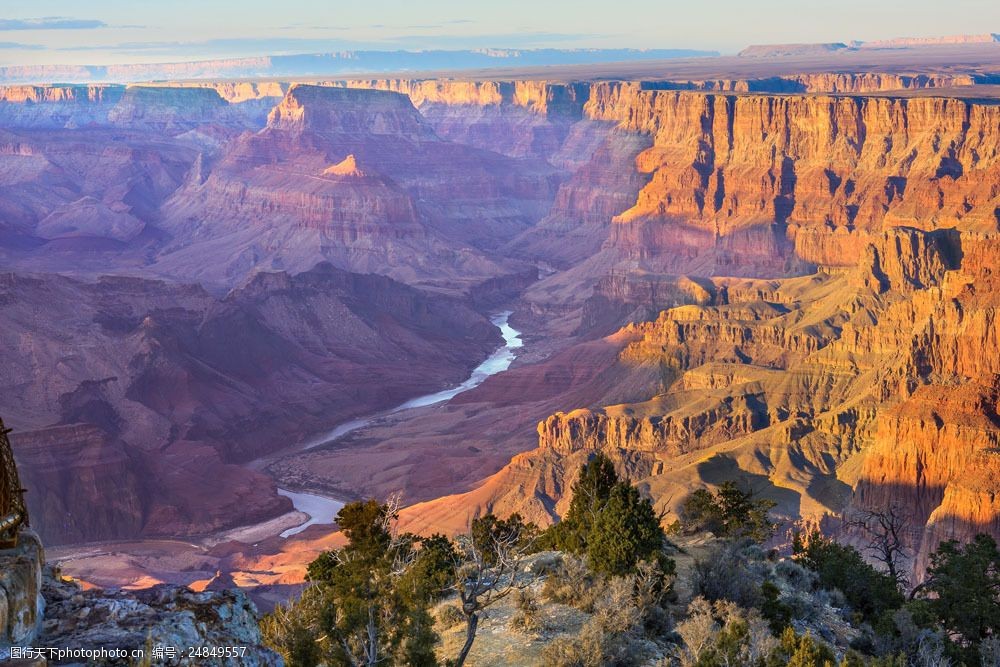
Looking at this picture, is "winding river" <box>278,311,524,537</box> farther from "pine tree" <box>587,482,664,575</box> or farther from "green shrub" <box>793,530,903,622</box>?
"pine tree" <box>587,482,664,575</box>

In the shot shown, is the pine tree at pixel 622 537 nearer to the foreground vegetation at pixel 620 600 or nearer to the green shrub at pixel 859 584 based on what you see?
the foreground vegetation at pixel 620 600

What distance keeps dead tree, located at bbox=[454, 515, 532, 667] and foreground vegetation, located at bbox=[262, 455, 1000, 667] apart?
0.09 metres

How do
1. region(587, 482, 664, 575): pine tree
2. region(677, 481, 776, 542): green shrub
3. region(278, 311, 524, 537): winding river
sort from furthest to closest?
1. region(278, 311, 524, 537): winding river
2. region(677, 481, 776, 542): green shrub
3. region(587, 482, 664, 575): pine tree

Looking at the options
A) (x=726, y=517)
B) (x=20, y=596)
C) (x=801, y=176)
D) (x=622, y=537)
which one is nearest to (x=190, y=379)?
(x=726, y=517)

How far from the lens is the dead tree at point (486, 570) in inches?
1034

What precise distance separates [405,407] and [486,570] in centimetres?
9726

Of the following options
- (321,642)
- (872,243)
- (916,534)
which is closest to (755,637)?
(321,642)

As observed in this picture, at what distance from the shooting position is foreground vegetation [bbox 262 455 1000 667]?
25.6 m

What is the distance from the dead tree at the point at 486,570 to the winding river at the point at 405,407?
2483cm

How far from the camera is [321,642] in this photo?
80.9 ft

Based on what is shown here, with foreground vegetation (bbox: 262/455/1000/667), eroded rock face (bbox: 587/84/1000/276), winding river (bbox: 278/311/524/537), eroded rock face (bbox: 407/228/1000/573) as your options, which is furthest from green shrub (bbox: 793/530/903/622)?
eroded rock face (bbox: 587/84/1000/276)

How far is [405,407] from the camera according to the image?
420ft

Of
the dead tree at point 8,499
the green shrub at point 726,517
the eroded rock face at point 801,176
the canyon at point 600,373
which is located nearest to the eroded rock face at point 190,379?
the canyon at point 600,373

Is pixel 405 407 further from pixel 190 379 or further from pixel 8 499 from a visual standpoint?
pixel 8 499
